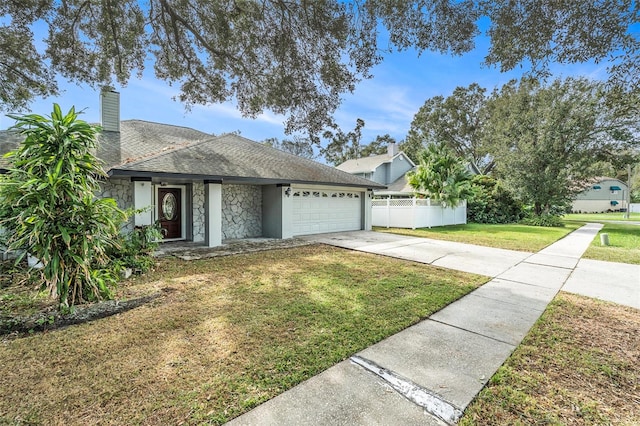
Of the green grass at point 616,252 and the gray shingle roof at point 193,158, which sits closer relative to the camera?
the green grass at point 616,252

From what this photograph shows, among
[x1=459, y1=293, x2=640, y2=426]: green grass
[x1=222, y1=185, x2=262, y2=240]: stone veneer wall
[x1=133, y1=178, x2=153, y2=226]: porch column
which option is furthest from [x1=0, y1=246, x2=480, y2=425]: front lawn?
[x1=222, y1=185, x2=262, y2=240]: stone veneer wall

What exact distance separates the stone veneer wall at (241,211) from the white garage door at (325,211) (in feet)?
5.16

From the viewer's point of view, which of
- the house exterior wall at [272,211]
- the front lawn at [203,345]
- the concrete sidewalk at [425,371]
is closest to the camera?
the concrete sidewalk at [425,371]

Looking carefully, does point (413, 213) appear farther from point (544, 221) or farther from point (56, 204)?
point (56, 204)

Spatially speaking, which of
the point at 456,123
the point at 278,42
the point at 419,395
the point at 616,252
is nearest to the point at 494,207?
the point at 616,252

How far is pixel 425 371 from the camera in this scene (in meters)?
3.05

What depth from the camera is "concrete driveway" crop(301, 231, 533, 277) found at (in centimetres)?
767

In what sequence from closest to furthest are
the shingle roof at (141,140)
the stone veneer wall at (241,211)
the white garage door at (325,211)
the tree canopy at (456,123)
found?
the shingle roof at (141,140) → the stone veneer wall at (241,211) → the white garage door at (325,211) → the tree canopy at (456,123)

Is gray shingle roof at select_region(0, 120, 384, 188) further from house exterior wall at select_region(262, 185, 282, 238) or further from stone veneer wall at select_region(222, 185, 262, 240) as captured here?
stone veneer wall at select_region(222, 185, 262, 240)

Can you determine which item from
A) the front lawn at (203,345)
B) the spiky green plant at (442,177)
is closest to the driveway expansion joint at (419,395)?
the front lawn at (203,345)

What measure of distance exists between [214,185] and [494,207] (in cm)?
2028

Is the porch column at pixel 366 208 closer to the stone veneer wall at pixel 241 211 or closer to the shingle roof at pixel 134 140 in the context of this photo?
the stone veneer wall at pixel 241 211

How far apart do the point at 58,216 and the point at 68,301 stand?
135cm

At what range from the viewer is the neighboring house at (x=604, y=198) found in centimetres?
4204
